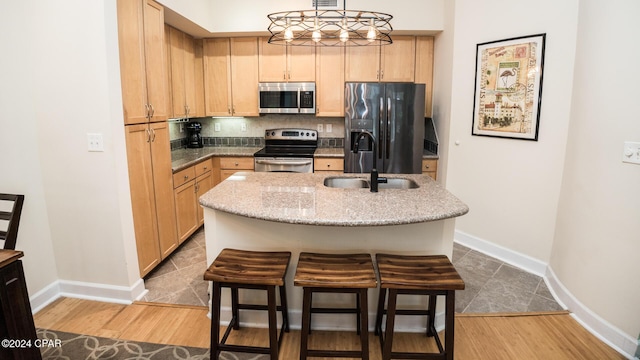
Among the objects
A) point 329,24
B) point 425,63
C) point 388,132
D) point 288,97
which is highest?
point 329,24

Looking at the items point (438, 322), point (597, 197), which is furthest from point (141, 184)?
point (597, 197)

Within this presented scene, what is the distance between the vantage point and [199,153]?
4316 millimetres

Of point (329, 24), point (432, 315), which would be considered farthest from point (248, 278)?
point (329, 24)

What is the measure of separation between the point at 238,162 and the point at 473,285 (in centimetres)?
285

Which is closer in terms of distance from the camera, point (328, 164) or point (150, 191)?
point (150, 191)

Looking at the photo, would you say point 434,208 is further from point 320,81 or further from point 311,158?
point 320,81

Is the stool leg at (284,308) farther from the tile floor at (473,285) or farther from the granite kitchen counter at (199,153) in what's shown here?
the granite kitchen counter at (199,153)

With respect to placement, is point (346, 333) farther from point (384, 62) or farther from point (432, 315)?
point (384, 62)

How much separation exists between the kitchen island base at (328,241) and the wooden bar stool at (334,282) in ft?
0.69

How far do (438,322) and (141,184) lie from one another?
239 cm

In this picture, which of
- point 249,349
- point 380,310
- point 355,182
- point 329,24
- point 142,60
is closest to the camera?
point 249,349

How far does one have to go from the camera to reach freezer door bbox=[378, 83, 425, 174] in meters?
3.96

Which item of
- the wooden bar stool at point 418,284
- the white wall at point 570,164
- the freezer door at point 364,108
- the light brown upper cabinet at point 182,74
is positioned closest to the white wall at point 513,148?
the white wall at point 570,164

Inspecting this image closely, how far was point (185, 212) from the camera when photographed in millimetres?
3654
